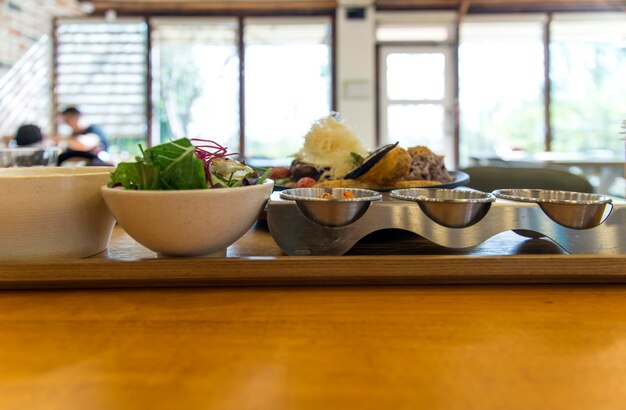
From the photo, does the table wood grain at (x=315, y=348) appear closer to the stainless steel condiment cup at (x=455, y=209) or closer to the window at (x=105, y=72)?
the stainless steel condiment cup at (x=455, y=209)

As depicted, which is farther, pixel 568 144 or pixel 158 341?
pixel 568 144

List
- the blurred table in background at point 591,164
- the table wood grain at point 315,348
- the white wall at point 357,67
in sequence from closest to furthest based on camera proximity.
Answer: the table wood grain at point 315,348, the blurred table in background at point 591,164, the white wall at point 357,67

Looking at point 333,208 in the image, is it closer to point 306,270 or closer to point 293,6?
point 306,270

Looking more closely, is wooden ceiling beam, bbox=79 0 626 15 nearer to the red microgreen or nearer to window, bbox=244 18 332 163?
window, bbox=244 18 332 163

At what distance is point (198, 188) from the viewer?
0.66 m

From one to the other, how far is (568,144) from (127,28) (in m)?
5.38

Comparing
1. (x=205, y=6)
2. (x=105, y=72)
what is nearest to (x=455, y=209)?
(x=205, y=6)

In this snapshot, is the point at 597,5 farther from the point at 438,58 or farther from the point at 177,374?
the point at 177,374

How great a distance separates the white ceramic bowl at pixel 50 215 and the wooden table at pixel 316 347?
0.07m

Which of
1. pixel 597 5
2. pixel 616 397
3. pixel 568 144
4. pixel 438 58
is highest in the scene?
pixel 597 5

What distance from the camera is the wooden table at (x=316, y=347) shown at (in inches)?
15.5

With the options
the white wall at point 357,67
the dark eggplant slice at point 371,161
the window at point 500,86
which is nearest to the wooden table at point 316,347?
the dark eggplant slice at point 371,161

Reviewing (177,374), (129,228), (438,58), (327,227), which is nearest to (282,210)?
(327,227)

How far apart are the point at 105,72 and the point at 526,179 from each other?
18.2ft
